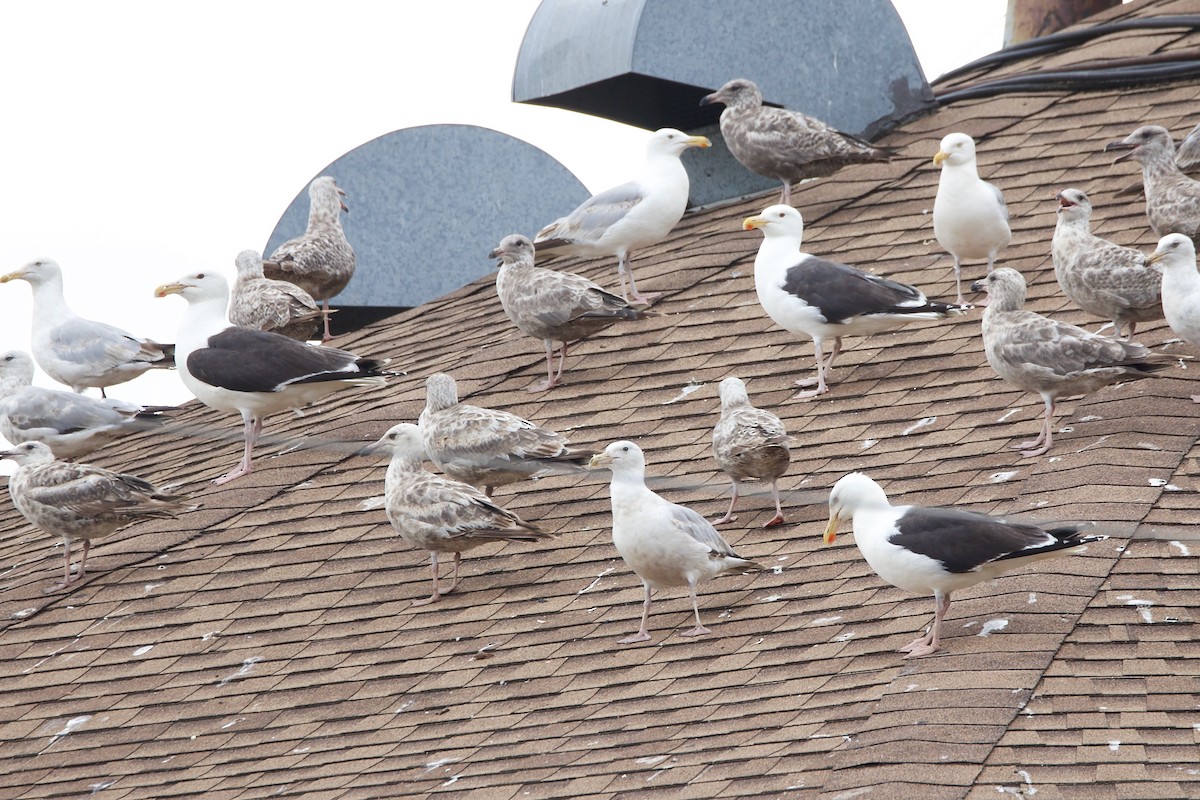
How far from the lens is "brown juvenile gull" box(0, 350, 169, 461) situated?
11.6m

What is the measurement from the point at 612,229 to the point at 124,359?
411 cm

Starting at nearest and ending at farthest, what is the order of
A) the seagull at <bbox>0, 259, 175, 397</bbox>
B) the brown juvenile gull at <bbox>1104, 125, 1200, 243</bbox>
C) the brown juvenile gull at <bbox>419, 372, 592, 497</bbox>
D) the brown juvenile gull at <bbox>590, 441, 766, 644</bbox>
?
the brown juvenile gull at <bbox>590, 441, 766, 644</bbox> → the brown juvenile gull at <bbox>419, 372, 592, 497</bbox> → the brown juvenile gull at <bbox>1104, 125, 1200, 243</bbox> → the seagull at <bbox>0, 259, 175, 397</bbox>

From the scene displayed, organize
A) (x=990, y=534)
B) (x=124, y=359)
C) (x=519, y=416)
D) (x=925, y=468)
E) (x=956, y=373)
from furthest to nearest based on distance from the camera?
(x=124, y=359) → (x=519, y=416) → (x=956, y=373) → (x=925, y=468) → (x=990, y=534)

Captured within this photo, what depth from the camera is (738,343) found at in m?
9.71

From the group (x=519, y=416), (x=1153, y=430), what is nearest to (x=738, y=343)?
(x=519, y=416)

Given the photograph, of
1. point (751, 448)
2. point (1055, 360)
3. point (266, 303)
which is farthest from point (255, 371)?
point (1055, 360)

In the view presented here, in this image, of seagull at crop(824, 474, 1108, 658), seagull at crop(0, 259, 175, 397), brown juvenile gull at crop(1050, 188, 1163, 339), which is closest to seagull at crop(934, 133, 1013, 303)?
brown juvenile gull at crop(1050, 188, 1163, 339)

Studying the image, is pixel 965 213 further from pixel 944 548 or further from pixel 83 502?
pixel 83 502

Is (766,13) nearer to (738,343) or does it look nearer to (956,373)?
(738,343)

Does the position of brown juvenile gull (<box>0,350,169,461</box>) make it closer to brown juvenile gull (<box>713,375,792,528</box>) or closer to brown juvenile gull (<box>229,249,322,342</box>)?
brown juvenile gull (<box>229,249,322,342</box>)

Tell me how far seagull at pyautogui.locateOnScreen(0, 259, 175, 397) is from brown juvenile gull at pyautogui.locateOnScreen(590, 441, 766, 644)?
638 cm

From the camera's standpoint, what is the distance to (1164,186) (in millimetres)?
9141

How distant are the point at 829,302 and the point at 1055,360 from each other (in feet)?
4.78

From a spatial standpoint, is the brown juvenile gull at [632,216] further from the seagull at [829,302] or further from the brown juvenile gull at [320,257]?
the brown juvenile gull at [320,257]
